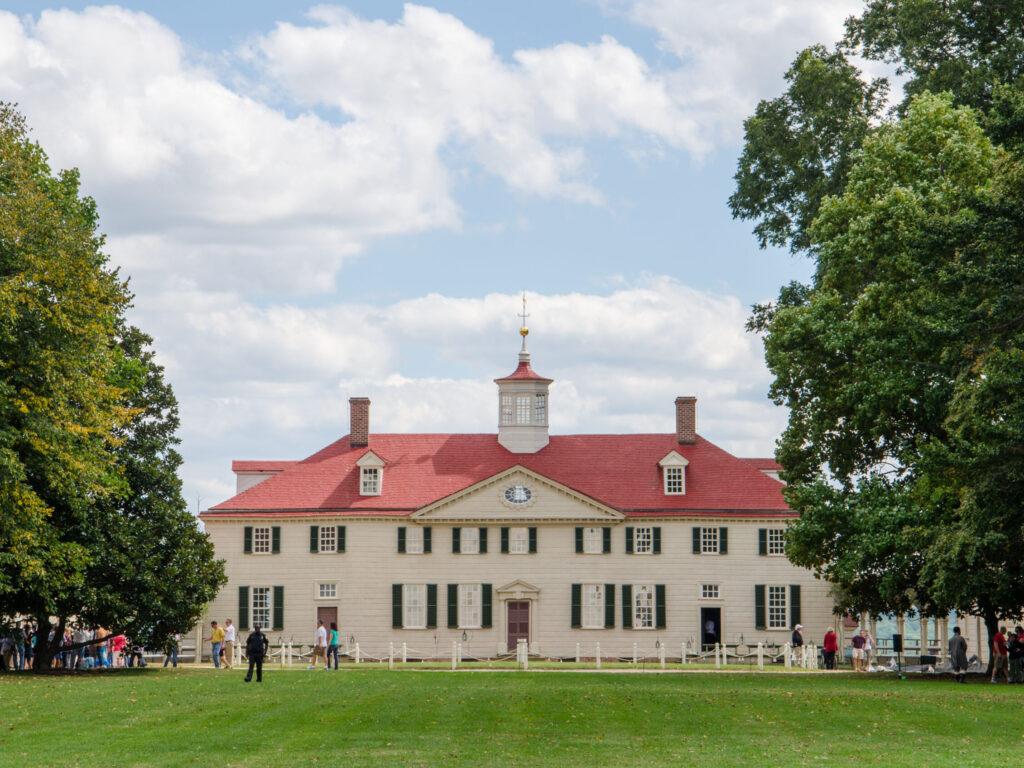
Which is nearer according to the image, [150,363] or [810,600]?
[150,363]

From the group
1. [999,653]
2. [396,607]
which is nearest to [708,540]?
[396,607]

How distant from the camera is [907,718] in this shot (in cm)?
2048

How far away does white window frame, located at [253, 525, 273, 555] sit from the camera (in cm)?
5359

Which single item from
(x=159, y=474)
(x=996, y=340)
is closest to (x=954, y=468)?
(x=996, y=340)

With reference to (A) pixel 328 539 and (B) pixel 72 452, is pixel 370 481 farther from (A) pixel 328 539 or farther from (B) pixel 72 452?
(B) pixel 72 452

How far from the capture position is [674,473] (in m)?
54.6

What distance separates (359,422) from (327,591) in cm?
782

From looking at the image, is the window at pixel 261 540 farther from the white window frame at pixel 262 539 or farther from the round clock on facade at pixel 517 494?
the round clock on facade at pixel 517 494

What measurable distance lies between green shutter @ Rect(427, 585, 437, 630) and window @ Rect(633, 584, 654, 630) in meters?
7.64

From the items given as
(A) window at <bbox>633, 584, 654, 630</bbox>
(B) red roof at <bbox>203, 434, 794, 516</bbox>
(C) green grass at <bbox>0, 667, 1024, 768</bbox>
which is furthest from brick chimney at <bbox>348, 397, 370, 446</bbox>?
(C) green grass at <bbox>0, 667, 1024, 768</bbox>

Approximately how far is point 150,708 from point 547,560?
3276 cm

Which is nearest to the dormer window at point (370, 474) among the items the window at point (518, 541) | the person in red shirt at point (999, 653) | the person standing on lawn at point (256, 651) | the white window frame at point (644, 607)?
the window at point (518, 541)

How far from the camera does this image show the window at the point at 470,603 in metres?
53.0

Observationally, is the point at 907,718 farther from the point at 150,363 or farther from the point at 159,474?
the point at 150,363
